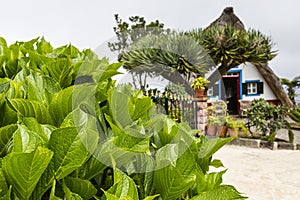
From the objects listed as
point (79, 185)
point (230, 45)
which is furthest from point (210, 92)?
point (79, 185)

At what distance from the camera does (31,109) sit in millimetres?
618

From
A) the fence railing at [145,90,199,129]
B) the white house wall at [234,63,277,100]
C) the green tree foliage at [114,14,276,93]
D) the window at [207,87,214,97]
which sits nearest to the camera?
the fence railing at [145,90,199,129]

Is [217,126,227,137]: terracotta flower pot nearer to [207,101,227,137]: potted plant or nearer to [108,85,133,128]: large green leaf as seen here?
[207,101,227,137]: potted plant

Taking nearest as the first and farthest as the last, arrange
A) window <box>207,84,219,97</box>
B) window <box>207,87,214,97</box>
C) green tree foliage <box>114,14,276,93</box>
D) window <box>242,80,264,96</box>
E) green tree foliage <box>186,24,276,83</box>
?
green tree foliage <box>114,14,276,93</box>
green tree foliage <box>186,24,276,83</box>
window <box>207,87,214,97</box>
window <box>207,84,219,97</box>
window <box>242,80,264,96</box>

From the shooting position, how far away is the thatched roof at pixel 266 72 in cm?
1479

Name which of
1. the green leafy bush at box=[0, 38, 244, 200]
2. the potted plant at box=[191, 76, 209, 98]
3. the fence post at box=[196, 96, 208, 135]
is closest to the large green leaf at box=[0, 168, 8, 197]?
the green leafy bush at box=[0, 38, 244, 200]

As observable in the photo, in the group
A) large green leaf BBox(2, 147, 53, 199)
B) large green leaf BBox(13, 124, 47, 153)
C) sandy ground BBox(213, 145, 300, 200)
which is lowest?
sandy ground BBox(213, 145, 300, 200)

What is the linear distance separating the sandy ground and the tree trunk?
7.74m

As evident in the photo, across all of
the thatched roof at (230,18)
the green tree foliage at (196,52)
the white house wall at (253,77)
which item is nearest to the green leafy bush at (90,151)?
the green tree foliage at (196,52)

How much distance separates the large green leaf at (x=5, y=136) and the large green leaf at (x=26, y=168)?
0.10 m

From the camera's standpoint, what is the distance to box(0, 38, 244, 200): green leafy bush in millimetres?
483

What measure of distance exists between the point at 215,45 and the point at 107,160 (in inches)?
427

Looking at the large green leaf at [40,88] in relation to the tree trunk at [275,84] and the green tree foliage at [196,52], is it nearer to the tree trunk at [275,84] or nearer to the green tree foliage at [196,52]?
the green tree foliage at [196,52]

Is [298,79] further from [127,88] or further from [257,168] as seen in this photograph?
[127,88]
